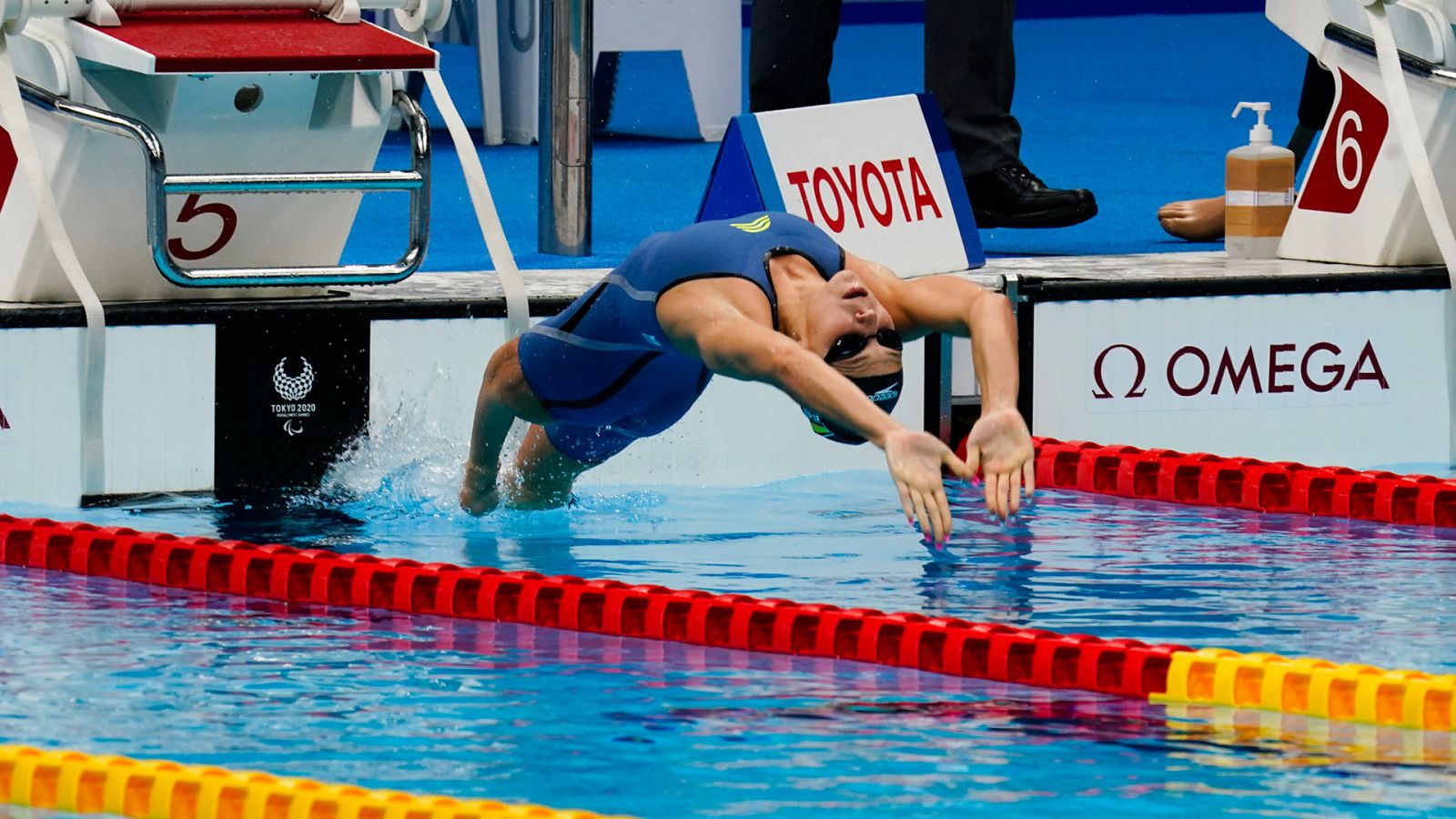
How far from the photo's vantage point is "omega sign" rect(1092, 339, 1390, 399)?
5.84 m

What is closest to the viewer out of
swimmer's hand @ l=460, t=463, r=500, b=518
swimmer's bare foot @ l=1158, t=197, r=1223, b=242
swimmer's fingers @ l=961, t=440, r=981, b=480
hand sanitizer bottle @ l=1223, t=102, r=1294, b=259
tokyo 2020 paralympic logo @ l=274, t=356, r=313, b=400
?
swimmer's fingers @ l=961, t=440, r=981, b=480

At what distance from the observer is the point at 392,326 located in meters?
5.33

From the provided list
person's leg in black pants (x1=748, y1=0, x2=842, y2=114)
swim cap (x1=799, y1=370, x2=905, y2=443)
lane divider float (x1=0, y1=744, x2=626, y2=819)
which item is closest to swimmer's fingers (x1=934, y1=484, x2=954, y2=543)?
swim cap (x1=799, y1=370, x2=905, y2=443)

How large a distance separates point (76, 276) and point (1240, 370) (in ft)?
8.43

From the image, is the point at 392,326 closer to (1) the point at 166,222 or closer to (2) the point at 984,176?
(1) the point at 166,222

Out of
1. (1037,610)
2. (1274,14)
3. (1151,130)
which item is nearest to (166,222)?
(1037,610)

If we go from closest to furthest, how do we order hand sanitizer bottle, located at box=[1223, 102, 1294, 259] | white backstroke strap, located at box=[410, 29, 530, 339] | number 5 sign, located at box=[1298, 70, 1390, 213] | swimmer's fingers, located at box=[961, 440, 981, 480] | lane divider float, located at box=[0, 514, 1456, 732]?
lane divider float, located at box=[0, 514, 1456, 732]
swimmer's fingers, located at box=[961, 440, 981, 480]
white backstroke strap, located at box=[410, 29, 530, 339]
number 5 sign, located at box=[1298, 70, 1390, 213]
hand sanitizer bottle, located at box=[1223, 102, 1294, 259]

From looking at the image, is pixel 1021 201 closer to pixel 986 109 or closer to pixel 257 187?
pixel 986 109

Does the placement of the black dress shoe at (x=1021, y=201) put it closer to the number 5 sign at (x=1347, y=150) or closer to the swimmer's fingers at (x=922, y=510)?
the number 5 sign at (x=1347, y=150)

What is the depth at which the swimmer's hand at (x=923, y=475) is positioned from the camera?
3643 millimetres

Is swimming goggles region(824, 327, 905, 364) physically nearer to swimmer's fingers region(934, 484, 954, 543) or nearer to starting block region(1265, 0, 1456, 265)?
swimmer's fingers region(934, 484, 954, 543)

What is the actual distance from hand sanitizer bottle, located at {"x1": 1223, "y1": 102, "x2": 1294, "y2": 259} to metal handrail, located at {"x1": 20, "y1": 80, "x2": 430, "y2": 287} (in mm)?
2122

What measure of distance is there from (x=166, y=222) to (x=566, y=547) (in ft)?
3.35

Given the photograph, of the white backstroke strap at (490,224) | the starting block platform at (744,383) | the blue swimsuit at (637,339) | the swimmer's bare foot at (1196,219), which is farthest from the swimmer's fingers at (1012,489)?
the swimmer's bare foot at (1196,219)
